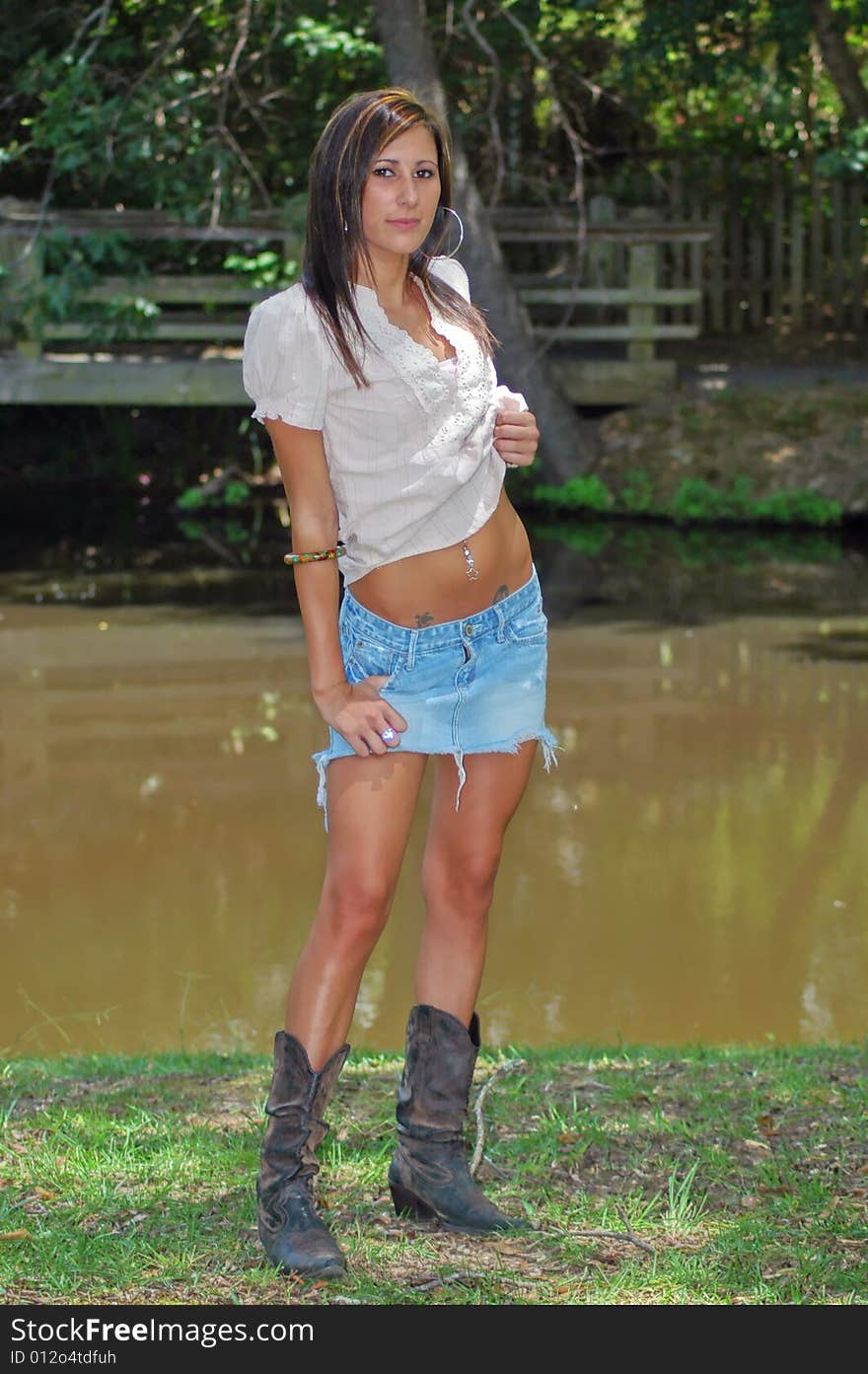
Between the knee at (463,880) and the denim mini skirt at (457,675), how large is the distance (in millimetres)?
102

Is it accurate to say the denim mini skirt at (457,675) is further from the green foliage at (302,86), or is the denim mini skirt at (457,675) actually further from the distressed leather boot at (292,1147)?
the green foliage at (302,86)

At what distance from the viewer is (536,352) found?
13.7 metres

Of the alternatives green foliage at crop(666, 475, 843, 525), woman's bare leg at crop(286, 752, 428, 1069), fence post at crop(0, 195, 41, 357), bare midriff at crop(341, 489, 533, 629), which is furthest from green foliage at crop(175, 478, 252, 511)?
woman's bare leg at crop(286, 752, 428, 1069)

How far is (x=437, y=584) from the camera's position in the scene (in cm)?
308

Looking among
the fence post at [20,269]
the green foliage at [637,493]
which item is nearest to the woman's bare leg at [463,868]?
the green foliage at [637,493]

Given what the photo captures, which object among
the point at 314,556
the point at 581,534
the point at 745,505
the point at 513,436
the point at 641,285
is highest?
the point at 641,285

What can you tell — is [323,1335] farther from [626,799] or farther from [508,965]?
[626,799]

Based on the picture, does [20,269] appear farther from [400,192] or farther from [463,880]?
[463,880]

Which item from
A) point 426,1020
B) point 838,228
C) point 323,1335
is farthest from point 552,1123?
point 838,228

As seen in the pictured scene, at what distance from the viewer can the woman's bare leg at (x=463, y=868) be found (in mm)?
3156

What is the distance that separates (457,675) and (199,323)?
41.5 ft

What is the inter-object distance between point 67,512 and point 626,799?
31.6 feet

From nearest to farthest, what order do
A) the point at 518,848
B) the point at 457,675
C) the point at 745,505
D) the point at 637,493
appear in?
the point at 457,675 < the point at 518,848 < the point at 745,505 < the point at 637,493

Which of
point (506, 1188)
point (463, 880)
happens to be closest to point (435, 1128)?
point (506, 1188)
